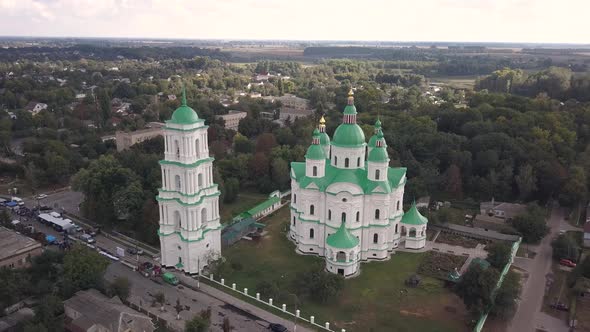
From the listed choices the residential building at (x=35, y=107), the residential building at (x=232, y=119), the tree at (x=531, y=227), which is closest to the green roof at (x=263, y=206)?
the tree at (x=531, y=227)

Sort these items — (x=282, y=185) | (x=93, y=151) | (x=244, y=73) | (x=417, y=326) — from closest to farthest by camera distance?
(x=417, y=326) < (x=282, y=185) < (x=93, y=151) < (x=244, y=73)

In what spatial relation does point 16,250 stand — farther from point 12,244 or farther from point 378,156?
point 378,156

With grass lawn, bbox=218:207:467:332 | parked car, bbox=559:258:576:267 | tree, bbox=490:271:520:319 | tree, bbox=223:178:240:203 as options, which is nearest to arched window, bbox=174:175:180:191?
grass lawn, bbox=218:207:467:332

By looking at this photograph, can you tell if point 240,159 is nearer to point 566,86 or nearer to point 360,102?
point 360,102

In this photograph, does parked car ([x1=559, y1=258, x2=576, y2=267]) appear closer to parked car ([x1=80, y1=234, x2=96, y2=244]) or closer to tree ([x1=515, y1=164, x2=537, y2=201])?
tree ([x1=515, y1=164, x2=537, y2=201])

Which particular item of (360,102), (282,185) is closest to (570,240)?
(282,185)

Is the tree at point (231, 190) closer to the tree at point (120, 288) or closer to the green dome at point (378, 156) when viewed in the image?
the green dome at point (378, 156)
